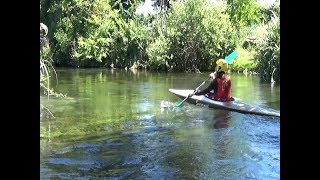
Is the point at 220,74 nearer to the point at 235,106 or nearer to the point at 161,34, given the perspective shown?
the point at 235,106

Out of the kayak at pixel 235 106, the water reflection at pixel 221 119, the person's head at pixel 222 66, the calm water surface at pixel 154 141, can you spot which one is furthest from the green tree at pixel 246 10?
the water reflection at pixel 221 119

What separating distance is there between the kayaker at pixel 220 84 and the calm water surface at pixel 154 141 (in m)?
0.49

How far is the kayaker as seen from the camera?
13.1 metres

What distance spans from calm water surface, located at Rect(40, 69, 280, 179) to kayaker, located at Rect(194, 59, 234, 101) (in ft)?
1.61

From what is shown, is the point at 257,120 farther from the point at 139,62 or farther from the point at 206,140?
the point at 139,62

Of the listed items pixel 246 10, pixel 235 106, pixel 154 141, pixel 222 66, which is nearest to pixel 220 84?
pixel 222 66

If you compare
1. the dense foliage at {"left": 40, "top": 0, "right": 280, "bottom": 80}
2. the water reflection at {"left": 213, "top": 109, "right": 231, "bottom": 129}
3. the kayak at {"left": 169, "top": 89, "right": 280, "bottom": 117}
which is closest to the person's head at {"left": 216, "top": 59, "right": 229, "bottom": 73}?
the kayak at {"left": 169, "top": 89, "right": 280, "bottom": 117}

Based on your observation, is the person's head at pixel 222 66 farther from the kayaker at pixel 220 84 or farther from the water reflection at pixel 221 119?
the water reflection at pixel 221 119

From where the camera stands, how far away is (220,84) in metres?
13.4

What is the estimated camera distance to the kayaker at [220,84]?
43.0ft
